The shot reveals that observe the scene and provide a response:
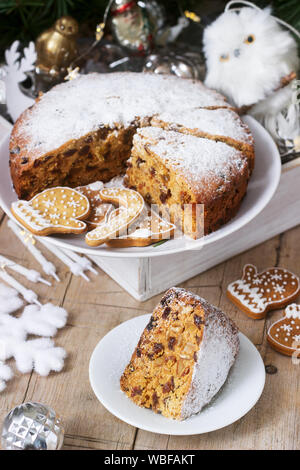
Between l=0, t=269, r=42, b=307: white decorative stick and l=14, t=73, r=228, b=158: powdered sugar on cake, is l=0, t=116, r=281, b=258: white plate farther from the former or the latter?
l=0, t=269, r=42, b=307: white decorative stick

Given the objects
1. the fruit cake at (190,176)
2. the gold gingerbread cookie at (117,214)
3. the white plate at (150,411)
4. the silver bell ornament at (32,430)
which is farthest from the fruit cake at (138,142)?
the silver bell ornament at (32,430)

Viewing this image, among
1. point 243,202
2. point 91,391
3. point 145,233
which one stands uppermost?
point 145,233

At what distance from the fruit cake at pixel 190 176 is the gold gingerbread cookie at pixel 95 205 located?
5.3 inches

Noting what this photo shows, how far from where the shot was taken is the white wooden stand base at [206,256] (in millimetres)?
1744

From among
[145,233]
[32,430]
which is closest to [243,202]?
[145,233]

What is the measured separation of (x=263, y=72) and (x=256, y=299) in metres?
0.74

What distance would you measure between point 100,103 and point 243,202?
51 cm

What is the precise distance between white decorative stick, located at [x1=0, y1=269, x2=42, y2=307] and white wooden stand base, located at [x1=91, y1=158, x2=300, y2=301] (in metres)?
0.23

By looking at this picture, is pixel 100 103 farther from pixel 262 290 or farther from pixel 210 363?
pixel 210 363

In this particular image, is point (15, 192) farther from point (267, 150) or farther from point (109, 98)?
point (267, 150)

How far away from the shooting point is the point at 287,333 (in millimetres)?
1641

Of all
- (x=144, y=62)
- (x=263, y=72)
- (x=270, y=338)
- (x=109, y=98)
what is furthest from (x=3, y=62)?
(x=270, y=338)

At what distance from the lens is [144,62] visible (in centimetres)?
228

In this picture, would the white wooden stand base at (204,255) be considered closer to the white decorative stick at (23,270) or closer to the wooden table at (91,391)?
the wooden table at (91,391)
